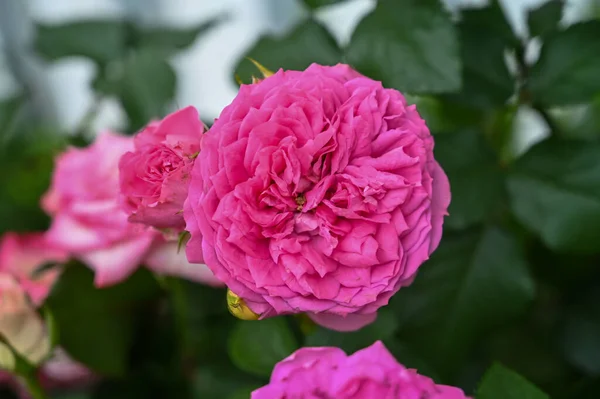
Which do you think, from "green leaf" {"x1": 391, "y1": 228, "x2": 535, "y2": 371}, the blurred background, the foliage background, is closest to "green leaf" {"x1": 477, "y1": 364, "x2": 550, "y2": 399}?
the foliage background

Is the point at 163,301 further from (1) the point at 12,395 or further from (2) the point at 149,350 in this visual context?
(1) the point at 12,395

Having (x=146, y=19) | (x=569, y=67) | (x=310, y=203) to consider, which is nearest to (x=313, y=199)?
(x=310, y=203)

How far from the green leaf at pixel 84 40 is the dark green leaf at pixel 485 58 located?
28cm

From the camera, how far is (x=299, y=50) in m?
0.35

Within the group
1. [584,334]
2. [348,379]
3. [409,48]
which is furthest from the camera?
[584,334]

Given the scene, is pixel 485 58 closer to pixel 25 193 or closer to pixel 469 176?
pixel 469 176

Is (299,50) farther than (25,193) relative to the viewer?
No

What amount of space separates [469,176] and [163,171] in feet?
0.64

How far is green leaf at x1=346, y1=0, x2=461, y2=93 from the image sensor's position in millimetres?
306

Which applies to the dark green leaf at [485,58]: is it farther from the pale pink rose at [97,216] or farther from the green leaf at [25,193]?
the green leaf at [25,193]

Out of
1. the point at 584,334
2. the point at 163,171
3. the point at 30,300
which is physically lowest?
the point at 584,334

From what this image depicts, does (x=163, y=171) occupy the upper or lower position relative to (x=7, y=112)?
upper

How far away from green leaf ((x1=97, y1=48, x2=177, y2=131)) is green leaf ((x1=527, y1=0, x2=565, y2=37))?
0.25m

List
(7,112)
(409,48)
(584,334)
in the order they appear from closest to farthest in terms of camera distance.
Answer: (409,48)
(584,334)
(7,112)
